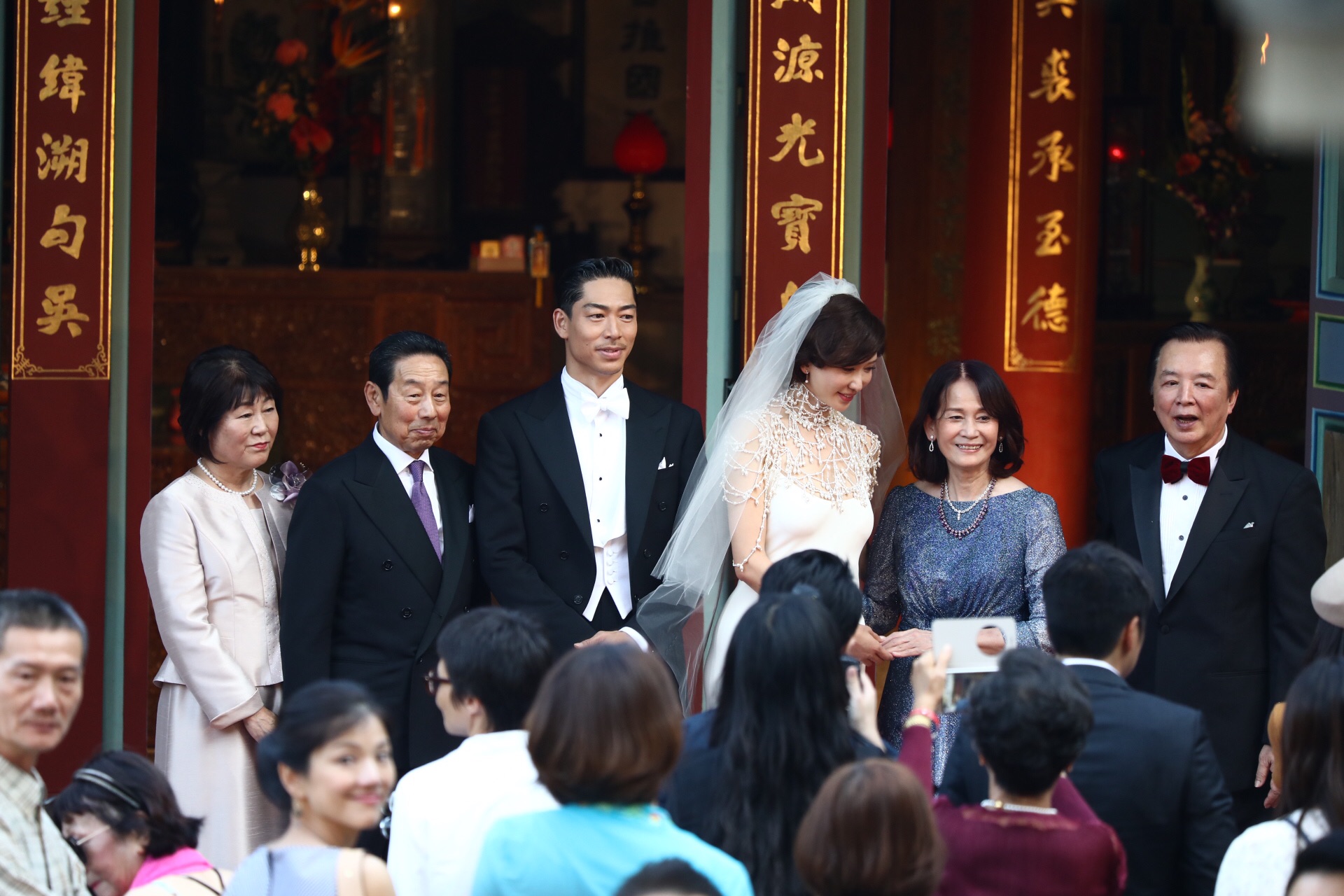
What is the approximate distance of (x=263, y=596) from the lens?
387 centimetres

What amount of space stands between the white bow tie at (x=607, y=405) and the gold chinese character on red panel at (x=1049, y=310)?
285 centimetres

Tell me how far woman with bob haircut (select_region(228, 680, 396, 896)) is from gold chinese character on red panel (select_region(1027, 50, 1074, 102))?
4.88m

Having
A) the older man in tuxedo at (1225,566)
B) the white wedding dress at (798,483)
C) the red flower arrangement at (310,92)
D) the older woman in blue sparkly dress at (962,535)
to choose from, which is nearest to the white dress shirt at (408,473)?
the white wedding dress at (798,483)

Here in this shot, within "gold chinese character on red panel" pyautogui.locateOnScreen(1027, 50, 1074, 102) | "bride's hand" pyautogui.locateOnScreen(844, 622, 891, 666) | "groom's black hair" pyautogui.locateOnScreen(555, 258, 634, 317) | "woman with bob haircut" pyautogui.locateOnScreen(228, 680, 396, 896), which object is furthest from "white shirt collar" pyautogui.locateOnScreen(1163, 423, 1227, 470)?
"gold chinese character on red panel" pyautogui.locateOnScreen(1027, 50, 1074, 102)

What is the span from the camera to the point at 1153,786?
2607 mm

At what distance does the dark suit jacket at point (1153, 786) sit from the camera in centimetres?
260

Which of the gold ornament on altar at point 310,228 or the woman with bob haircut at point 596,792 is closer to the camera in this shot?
the woman with bob haircut at point 596,792

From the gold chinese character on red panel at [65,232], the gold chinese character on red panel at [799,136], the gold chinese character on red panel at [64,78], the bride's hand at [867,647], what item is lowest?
the bride's hand at [867,647]

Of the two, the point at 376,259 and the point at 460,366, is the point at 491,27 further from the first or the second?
the point at 460,366

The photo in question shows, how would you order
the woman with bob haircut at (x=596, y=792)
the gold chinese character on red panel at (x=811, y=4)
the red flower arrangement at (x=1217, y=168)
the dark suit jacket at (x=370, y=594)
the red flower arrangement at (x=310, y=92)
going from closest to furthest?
the woman with bob haircut at (x=596, y=792) < the dark suit jacket at (x=370, y=594) < the gold chinese character on red panel at (x=811, y=4) < the red flower arrangement at (x=1217, y=168) < the red flower arrangement at (x=310, y=92)

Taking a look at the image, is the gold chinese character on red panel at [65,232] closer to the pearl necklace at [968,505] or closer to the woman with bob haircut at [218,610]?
the woman with bob haircut at [218,610]

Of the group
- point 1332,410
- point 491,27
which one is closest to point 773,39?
point 1332,410

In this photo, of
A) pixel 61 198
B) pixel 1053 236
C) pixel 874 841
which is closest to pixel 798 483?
pixel 874 841

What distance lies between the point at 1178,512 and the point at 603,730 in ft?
7.66
